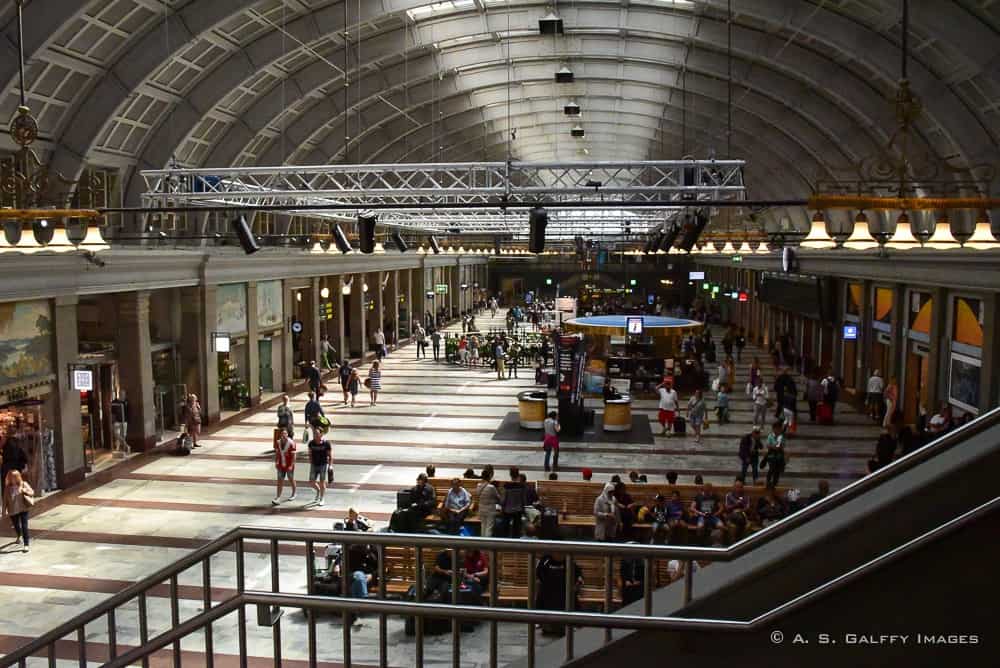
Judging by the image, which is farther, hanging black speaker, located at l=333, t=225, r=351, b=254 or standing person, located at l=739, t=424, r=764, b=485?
hanging black speaker, located at l=333, t=225, r=351, b=254

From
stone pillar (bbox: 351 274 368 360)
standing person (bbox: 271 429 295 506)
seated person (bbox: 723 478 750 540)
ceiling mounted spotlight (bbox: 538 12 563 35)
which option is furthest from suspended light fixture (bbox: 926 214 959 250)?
stone pillar (bbox: 351 274 368 360)

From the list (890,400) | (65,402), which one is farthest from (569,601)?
(890,400)

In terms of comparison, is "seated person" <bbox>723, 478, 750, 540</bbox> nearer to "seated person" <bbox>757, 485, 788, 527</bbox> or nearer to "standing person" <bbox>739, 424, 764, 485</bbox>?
"seated person" <bbox>757, 485, 788, 527</bbox>

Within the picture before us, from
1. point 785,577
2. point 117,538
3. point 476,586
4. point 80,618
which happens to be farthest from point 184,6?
point 785,577

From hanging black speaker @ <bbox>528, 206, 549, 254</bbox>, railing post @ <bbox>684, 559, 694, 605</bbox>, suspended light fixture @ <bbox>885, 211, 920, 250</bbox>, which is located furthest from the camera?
hanging black speaker @ <bbox>528, 206, 549, 254</bbox>

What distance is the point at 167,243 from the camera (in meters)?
24.1

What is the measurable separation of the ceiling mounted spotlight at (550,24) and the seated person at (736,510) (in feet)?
46.6

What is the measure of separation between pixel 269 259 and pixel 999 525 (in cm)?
2442

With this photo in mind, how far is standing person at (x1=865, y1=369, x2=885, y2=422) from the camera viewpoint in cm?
2284

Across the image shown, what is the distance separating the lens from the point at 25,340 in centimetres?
1574

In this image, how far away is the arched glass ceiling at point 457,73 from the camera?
56.5 feet

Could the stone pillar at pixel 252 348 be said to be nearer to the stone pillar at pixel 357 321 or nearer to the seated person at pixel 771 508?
the stone pillar at pixel 357 321

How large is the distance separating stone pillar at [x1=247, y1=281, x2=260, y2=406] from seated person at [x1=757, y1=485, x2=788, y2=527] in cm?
1693

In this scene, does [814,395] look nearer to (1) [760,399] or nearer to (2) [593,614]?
(1) [760,399]
